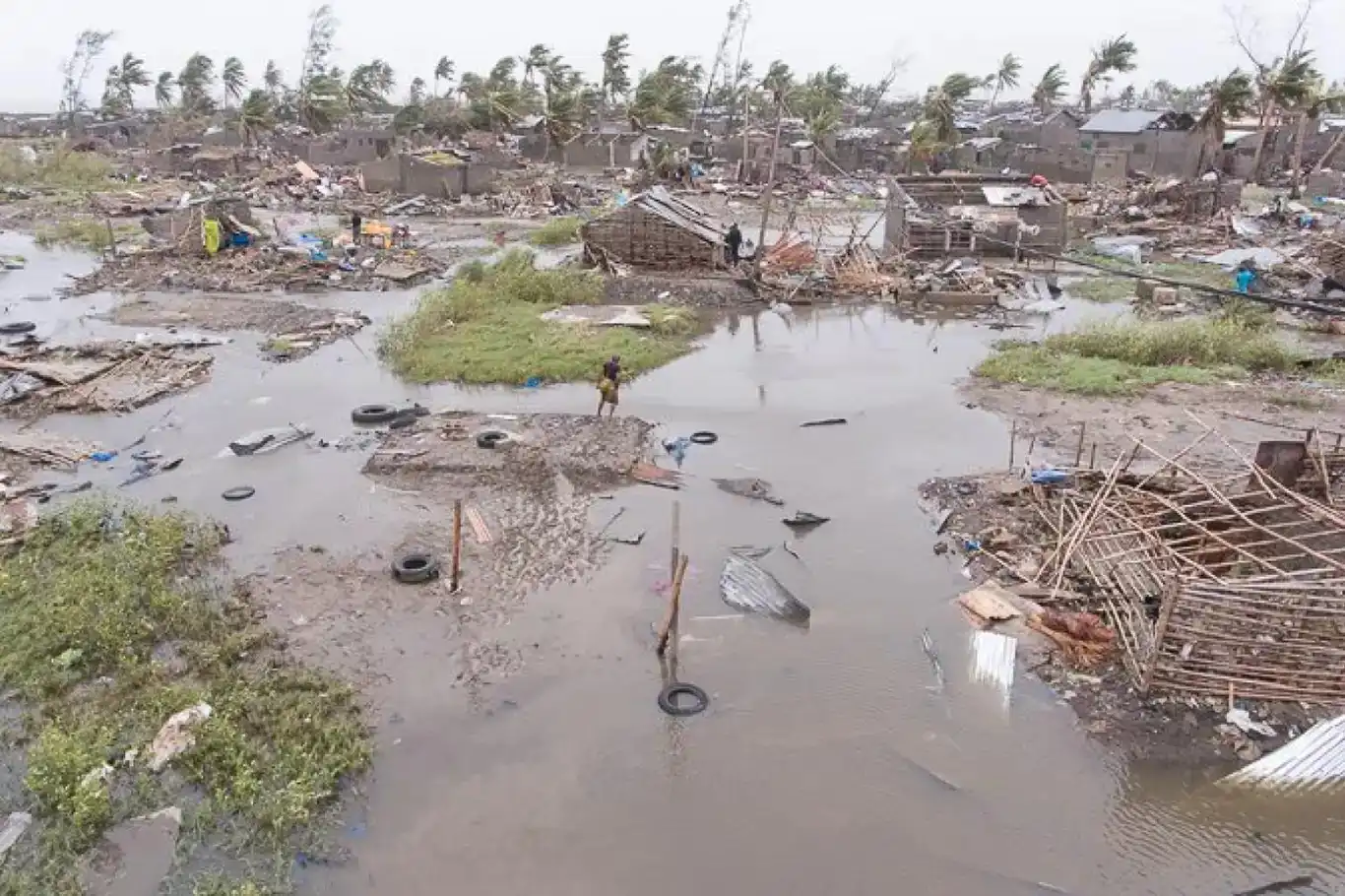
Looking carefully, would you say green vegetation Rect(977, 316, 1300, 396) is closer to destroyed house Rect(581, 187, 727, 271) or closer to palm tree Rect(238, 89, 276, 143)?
destroyed house Rect(581, 187, 727, 271)

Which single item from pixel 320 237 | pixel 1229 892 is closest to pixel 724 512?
pixel 1229 892

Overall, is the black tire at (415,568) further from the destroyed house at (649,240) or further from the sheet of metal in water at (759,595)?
the destroyed house at (649,240)

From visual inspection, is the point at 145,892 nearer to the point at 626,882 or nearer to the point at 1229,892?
the point at 626,882

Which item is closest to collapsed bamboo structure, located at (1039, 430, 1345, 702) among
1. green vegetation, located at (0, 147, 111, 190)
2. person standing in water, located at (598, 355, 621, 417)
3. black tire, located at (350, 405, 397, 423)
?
person standing in water, located at (598, 355, 621, 417)

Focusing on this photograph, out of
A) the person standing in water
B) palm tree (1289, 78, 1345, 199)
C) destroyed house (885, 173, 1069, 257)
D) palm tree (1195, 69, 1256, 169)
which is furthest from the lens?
palm tree (1195, 69, 1256, 169)

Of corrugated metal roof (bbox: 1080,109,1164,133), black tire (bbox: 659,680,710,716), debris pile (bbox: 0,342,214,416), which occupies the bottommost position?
black tire (bbox: 659,680,710,716)

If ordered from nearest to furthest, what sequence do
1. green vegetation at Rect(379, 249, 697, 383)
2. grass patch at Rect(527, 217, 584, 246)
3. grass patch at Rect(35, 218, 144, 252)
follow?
green vegetation at Rect(379, 249, 697, 383)
grass patch at Rect(35, 218, 144, 252)
grass patch at Rect(527, 217, 584, 246)

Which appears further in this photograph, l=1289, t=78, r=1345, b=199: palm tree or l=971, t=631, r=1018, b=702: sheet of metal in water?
l=1289, t=78, r=1345, b=199: palm tree
